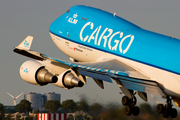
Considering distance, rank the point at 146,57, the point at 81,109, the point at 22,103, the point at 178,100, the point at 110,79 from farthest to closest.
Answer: the point at 22,103
the point at 81,109
the point at 178,100
the point at 146,57
the point at 110,79

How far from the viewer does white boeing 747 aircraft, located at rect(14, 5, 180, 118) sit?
2748cm

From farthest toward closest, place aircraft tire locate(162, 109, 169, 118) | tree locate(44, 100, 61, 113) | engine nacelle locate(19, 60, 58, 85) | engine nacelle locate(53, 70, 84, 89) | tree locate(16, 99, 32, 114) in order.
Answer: tree locate(16, 99, 32, 114) → tree locate(44, 100, 61, 113) → engine nacelle locate(19, 60, 58, 85) → aircraft tire locate(162, 109, 169, 118) → engine nacelle locate(53, 70, 84, 89)

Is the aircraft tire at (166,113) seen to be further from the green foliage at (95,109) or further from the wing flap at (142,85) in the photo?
the green foliage at (95,109)

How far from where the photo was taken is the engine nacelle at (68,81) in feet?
97.7

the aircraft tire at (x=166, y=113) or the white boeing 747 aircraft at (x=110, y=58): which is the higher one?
the white boeing 747 aircraft at (x=110, y=58)

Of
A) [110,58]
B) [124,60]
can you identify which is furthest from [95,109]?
[124,60]

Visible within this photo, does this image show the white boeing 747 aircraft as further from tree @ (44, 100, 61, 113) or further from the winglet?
tree @ (44, 100, 61, 113)

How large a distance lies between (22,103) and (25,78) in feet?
159

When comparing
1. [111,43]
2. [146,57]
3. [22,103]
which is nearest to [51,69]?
[111,43]

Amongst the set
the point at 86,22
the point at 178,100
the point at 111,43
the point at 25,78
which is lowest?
the point at 178,100

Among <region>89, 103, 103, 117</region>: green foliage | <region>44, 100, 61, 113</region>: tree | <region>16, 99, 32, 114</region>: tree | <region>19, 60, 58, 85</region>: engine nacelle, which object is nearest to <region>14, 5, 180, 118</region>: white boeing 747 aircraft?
<region>19, 60, 58, 85</region>: engine nacelle

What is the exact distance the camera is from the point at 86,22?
34.5m

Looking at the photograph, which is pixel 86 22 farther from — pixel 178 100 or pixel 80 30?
pixel 178 100

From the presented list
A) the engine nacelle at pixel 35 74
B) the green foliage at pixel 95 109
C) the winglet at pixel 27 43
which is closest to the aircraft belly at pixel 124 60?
the engine nacelle at pixel 35 74
